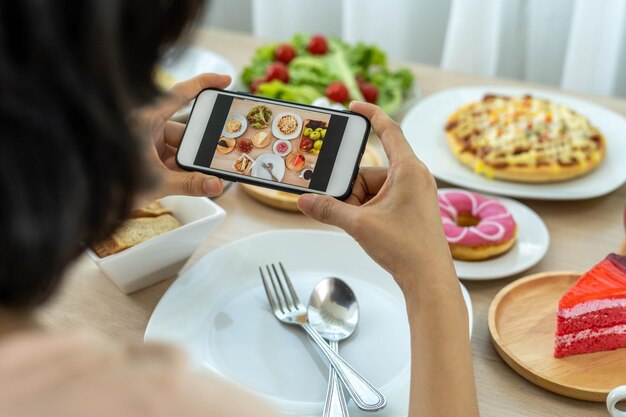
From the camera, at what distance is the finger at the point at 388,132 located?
774 millimetres

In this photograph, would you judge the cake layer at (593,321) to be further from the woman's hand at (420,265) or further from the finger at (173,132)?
the finger at (173,132)

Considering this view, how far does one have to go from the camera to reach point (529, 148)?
1.23m

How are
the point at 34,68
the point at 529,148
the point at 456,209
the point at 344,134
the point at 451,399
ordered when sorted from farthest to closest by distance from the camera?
the point at 529,148
the point at 456,209
the point at 344,134
the point at 451,399
the point at 34,68

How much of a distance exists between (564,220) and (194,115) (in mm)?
600

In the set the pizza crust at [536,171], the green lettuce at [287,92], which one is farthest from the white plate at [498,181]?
the green lettuce at [287,92]

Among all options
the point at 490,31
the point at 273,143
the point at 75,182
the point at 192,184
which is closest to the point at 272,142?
the point at 273,143

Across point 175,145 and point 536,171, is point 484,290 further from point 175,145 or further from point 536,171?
point 175,145

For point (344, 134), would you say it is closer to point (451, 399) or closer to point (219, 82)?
point (219, 82)

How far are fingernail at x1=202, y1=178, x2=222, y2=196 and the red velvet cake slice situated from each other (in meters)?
0.41

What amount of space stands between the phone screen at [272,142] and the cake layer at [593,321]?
32 cm

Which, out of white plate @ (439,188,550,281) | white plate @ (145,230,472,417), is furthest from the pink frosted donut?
white plate @ (145,230,472,417)

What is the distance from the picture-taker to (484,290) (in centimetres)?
97

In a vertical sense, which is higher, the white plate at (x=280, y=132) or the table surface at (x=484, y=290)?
the white plate at (x=280, y=132)

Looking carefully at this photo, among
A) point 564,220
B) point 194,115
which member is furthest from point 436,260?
point 564,220
